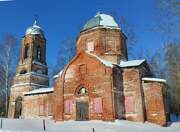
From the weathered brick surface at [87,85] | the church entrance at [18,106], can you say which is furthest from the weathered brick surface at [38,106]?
the weathered brick surface at [87,85]

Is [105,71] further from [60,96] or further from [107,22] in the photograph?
[107,22]

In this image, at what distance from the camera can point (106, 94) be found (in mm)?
18312

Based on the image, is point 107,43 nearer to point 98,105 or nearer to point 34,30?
point 98,105

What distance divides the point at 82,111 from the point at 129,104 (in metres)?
3.69

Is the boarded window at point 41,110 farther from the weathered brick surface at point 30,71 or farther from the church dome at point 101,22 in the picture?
the church dome at point 101,22

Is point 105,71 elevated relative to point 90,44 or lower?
lower

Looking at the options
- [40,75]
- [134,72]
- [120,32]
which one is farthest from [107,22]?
[40,75]

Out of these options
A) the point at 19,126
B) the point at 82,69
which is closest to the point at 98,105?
the point at 82,69

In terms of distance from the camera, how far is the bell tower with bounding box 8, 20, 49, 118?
87.2 ft

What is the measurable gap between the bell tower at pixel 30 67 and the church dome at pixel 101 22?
770 centimetres

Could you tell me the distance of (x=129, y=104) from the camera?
749 inches

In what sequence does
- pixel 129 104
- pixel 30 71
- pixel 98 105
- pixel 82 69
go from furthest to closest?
pixel 30 71
pixel 82 69
pixel 129 104
pixel 98 105

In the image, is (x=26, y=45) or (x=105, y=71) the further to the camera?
(x=26, y=45)

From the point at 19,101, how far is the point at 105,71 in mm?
12234
